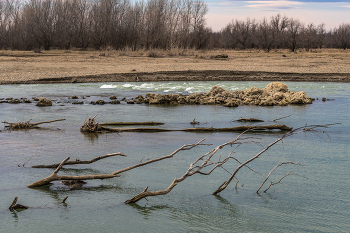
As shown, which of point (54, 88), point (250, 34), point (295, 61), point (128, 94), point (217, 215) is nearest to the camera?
point (217, 215)

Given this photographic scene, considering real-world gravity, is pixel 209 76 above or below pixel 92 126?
above

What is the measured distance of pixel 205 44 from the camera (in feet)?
168

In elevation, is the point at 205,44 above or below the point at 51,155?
above

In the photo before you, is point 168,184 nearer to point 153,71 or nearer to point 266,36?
point 153,71

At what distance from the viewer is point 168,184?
592cm

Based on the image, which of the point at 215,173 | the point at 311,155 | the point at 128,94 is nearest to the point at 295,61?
the point at 128,94

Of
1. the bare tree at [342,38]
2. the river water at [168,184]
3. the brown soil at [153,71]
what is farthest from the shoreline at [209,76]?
the bare tree at [342,38]

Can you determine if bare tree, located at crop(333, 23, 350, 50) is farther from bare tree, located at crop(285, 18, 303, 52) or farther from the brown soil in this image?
the brown soil

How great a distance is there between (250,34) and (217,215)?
5819 centimetres

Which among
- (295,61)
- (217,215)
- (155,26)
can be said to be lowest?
(217,215)

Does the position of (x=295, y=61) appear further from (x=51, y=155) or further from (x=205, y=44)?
(x=51, y=155)

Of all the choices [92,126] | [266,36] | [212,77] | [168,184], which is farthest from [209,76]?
[266,36]

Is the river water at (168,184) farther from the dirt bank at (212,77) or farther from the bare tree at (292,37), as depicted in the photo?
the bare tree at (292,37)

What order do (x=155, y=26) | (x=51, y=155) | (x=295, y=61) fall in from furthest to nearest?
1. (x=155, y=26)
2. (x=295, y=61)
3. (x=51, y=155)
